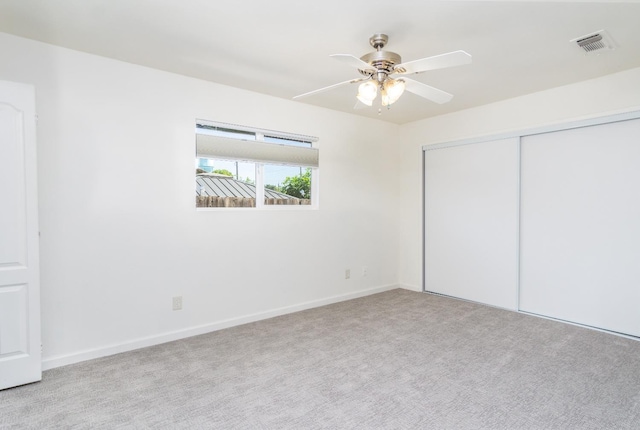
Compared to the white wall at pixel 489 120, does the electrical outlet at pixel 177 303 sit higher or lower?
lower

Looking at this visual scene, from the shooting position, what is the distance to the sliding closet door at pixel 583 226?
10.5 ft

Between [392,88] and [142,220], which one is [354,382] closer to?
[392,88]

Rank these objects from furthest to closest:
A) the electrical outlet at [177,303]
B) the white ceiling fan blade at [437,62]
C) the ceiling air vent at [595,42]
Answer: the electrical outlet at [177,303]
the ceiling air vent at [595,42]
the white ceiling fan blade at [437,62]

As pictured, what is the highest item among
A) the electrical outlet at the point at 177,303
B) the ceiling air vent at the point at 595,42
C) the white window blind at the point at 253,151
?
the ceiling air vent at the point at 595,42

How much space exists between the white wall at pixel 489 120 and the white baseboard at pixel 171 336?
4.06 feet

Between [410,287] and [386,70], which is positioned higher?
[386,70]

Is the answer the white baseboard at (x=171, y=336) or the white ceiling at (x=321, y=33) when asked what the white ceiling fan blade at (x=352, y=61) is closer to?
the white ceiling at (x=321, y=33)

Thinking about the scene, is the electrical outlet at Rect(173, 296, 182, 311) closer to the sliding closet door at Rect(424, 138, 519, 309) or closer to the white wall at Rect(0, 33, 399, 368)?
the white wall at Rect(0, 33, 399, 368)

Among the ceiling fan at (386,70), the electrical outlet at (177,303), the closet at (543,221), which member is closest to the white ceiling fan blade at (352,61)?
the ceiling fan at (386,70)

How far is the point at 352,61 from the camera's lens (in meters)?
2.00

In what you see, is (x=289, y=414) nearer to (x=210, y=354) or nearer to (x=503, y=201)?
(x=210, y=354)

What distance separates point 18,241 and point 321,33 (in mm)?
2478

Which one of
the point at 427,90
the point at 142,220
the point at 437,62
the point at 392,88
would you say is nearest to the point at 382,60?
the point at 392,88

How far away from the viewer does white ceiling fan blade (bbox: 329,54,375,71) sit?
6.20ft
